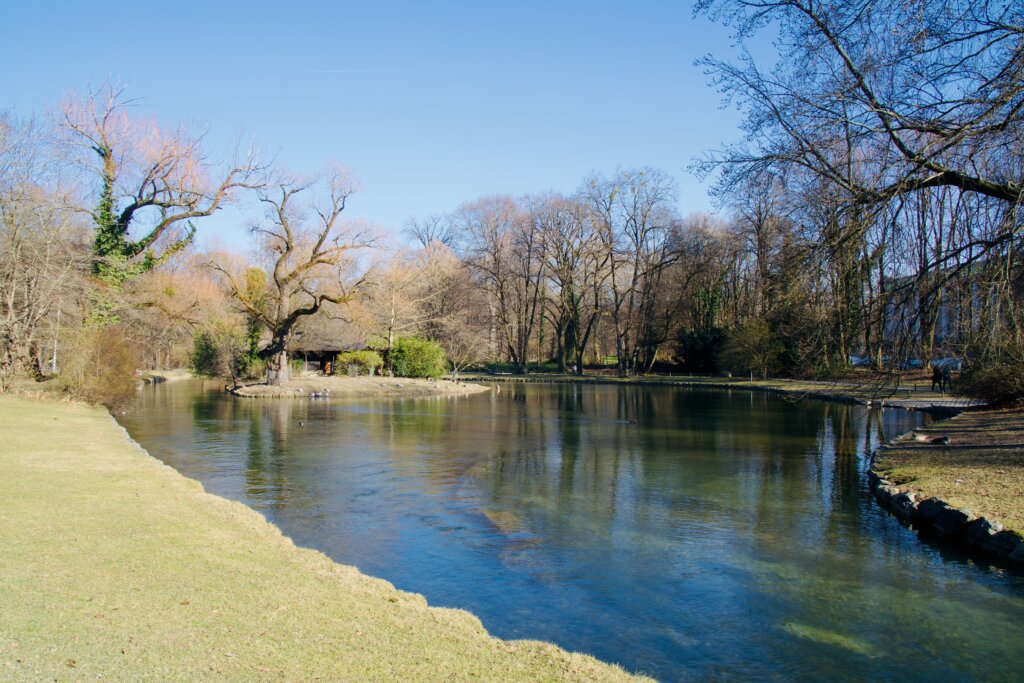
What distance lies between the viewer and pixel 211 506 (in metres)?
9.84

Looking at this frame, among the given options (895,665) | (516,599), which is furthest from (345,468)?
(895,665)

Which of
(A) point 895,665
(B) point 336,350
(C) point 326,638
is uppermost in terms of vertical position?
(B) point 336,350

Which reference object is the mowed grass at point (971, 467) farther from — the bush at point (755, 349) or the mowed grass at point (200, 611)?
the bush at point (755, 349)

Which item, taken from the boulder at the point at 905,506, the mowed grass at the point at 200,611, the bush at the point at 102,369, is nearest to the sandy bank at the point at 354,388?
the bush at the point at 102,369

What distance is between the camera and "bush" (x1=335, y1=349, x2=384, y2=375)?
47.2 m

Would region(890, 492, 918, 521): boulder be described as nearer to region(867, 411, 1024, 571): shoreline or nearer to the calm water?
region(867, 411, 1024, 571): shoreline

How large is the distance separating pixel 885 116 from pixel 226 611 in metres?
9.35

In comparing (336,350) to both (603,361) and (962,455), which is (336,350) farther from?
(962,455)

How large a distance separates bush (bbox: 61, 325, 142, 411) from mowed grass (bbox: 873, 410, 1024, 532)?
2410 cm

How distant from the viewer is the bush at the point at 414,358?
157ft

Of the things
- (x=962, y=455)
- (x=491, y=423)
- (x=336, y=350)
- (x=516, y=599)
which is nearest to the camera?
(x=516, y=599)

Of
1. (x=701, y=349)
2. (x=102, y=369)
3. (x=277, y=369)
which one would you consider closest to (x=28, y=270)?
(x=102, y=369)

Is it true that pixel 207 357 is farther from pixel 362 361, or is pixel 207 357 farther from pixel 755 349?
pixel 755 349

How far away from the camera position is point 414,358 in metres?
47.8
